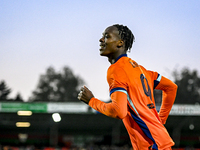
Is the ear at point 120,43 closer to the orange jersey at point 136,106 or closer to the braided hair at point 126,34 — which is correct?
the braided hair at point 126,34

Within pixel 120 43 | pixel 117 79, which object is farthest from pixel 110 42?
pixel 117 79

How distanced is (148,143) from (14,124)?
1529 inches

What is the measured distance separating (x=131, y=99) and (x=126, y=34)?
0.79m

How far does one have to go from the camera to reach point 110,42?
3.45 m

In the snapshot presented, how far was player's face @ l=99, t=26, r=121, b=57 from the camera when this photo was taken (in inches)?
136

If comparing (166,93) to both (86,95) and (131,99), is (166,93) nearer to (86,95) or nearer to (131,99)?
(131,99)

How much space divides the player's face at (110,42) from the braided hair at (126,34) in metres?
0.05

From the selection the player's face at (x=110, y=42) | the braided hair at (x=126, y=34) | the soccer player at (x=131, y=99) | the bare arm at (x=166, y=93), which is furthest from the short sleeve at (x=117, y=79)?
the bare arm at (x=166, y=93)

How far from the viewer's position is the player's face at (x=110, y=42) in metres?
3.46

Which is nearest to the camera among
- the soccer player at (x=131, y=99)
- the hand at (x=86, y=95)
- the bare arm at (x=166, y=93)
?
the soccer player at (x=131, y=99)

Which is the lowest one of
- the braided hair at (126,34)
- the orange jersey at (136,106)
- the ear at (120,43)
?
the orange jersey at (136,106)

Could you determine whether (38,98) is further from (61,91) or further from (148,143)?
(148,143)

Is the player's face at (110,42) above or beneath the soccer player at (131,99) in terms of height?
above

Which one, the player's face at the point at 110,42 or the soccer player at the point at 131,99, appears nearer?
the soccer player at the point at 131,99
